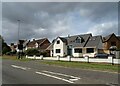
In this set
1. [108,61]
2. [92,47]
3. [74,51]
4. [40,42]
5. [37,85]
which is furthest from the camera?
[40,42]

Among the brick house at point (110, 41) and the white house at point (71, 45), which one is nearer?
the brick house at point (110, 41)

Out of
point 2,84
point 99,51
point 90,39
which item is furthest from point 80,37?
point 2,84

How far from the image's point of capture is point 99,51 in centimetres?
6775

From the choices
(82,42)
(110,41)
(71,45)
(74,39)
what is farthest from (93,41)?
(74,39)

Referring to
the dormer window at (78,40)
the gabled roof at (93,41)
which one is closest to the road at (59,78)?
the gabled roof at (93,41)

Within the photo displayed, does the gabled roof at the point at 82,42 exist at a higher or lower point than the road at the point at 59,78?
higher

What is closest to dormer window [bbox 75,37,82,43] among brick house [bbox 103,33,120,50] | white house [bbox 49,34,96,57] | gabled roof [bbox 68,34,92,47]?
white house [bbox 49,34,96,57]

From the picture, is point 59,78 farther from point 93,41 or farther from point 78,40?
point 78,40

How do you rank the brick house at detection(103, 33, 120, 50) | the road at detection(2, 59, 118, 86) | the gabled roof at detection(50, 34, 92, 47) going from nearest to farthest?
the road at detection(2, 59, 118, 86), the brick house at detection(103, 33, 120, 50), the gabled roof at detection(50, 34, 92, 47)

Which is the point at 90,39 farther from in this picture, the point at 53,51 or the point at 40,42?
the point at 40,42

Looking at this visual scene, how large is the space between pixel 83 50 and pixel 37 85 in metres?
57.6

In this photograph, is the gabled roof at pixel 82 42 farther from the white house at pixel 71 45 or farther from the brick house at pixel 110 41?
the brick house at pixel 110 41

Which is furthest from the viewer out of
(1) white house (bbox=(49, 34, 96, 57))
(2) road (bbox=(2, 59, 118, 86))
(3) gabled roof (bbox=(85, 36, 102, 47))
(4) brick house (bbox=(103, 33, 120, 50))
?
(1) white house (bbox=(49, 34, 96, 57))

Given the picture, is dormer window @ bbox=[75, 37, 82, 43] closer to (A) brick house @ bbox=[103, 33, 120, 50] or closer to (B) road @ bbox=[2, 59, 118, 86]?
(A) brick house @ bbox=[103, 33, 120, 50]
